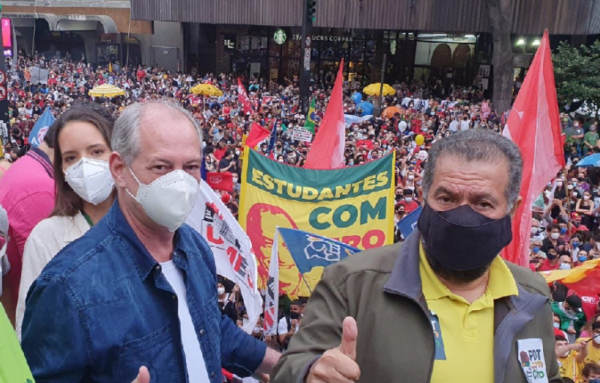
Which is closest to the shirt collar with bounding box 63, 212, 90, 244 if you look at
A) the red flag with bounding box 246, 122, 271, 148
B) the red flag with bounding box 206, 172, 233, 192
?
the red flag with bounding box 206, 172, 233, 192

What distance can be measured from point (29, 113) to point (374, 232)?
15.2 meters

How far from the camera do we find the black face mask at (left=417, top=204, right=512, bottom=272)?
70.1 inches

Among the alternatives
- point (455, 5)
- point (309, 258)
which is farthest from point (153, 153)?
point (455, 5)

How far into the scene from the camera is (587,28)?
22078 mm

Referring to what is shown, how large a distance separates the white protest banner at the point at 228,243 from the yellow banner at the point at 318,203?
110 cm

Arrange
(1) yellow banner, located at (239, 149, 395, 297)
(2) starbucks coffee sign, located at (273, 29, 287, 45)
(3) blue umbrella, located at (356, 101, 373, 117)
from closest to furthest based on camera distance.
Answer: (1) yellow banner, located at (239, 149, 395, 297) < (3) blue umbrella, located at (356, 101, 373, 117) < (2) starbucks coffee sign, located at (273, 29, 287, 45)

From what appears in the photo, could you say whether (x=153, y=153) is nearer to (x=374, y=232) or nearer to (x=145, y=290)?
(x=145, y=290)

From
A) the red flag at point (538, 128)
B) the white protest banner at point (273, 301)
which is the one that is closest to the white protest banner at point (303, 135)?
the red flag at point (538, 128)

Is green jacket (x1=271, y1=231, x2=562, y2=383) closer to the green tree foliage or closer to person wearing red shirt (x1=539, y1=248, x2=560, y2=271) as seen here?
person wearing red shirt (x1=539, y1=248, x2=560, y2=271)

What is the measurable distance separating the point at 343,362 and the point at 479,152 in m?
0.80

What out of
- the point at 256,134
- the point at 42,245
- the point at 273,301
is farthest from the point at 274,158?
the point at 42,245

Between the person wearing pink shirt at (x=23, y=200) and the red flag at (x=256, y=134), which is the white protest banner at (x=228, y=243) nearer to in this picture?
the person wearing pink shirt at (x=23, y=200)

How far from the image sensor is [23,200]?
280 centimetres

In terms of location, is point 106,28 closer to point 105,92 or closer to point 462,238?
point 105,92
